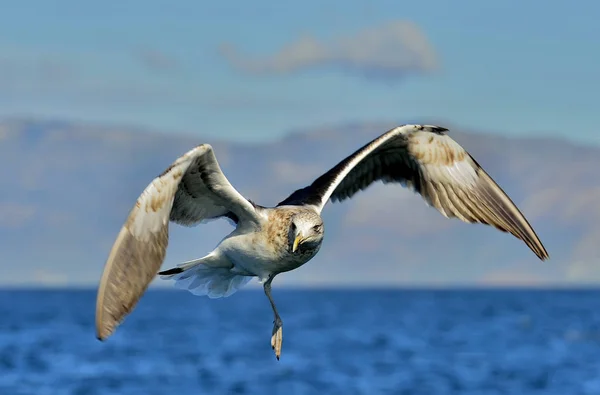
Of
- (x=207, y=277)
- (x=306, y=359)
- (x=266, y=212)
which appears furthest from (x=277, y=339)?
(x=306, y=359)

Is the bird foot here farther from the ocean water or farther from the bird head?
the ocean water

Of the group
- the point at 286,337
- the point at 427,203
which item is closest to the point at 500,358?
the point at 286,337

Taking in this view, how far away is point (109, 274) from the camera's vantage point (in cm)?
1218

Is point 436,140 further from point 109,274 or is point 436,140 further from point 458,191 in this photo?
point 109,274

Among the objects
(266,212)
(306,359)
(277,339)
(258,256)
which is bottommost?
(306,359)

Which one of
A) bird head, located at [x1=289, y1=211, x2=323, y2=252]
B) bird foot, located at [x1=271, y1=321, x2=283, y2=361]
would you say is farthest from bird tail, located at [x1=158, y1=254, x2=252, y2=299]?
bird head, located at [x1=289, y1=211, x2=323, y2=252]

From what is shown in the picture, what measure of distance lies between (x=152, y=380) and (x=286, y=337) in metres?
19.1

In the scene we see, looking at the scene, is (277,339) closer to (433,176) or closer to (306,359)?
(433,176)

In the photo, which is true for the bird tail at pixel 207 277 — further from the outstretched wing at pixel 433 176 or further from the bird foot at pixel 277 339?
the outstretched wing at pixel 433 176

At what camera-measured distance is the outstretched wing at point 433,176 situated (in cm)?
1504

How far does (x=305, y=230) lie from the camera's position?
13398 mm

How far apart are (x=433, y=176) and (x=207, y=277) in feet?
10.3

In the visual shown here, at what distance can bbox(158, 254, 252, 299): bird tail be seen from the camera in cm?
1505

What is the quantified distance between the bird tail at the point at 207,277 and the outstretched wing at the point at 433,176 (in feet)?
3.69
